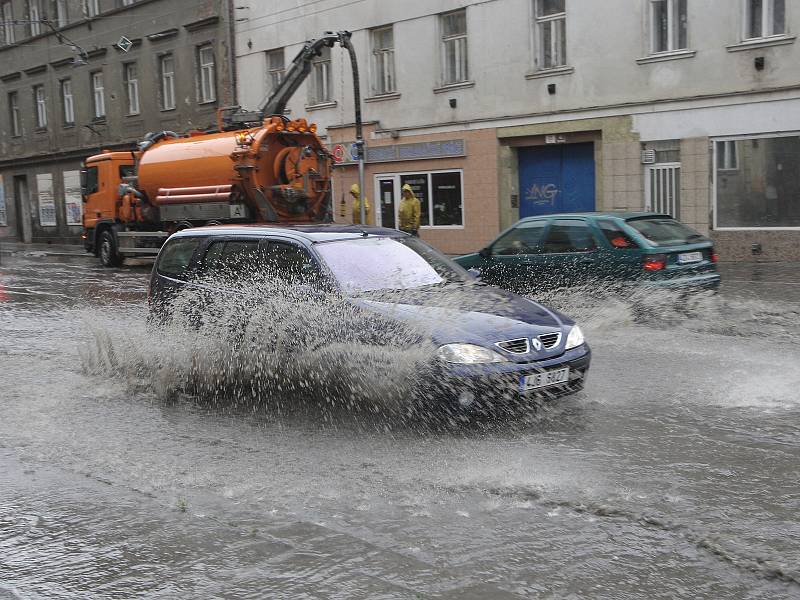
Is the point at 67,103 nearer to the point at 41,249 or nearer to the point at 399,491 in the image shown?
the point at 41,249

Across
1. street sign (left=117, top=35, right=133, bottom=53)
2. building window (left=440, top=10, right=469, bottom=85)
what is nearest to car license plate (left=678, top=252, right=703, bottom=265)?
building window (left=440, top=10, right=469, bottom=85)

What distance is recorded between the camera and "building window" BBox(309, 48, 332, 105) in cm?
2767

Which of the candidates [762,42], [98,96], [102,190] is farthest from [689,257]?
[98,96]

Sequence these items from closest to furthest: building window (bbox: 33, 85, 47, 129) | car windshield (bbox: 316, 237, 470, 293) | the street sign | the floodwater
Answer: the floodwater < car windshield (bbox: 316, 237, 470, 293) < the street sign < building window (bbox: 33, 85, 47, 129)

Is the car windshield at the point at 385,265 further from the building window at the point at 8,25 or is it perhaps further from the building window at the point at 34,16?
the building window at the point at 8,25

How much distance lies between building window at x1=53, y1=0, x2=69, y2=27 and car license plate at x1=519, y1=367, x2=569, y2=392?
125ft

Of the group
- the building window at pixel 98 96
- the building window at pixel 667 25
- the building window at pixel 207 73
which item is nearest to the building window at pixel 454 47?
the building window at pixel 667 25

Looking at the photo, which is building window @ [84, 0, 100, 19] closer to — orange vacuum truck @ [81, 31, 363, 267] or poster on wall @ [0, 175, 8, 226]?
poster on wall @ [0, 175, 8, 226]

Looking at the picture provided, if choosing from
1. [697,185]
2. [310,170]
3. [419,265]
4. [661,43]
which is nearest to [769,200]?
[697,185]

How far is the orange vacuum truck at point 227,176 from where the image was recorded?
1936 cm

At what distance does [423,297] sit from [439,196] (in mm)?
18034

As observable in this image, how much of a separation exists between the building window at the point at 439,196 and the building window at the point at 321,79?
427 centimetres

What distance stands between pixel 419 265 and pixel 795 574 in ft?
14.9

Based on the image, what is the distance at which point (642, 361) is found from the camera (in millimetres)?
8945
